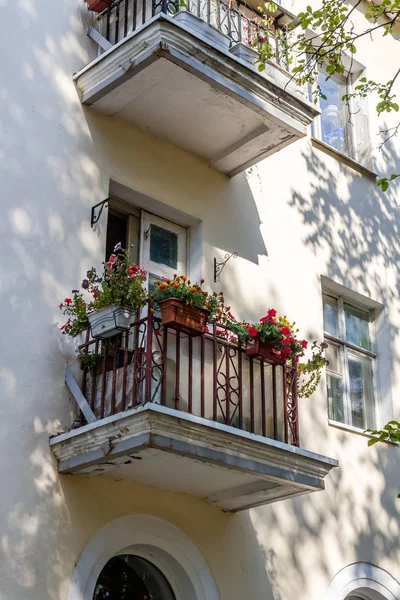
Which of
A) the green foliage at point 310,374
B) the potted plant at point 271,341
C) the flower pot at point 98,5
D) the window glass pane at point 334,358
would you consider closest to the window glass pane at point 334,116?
the window glass pane at point 334,358

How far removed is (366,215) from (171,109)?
12.5 ft

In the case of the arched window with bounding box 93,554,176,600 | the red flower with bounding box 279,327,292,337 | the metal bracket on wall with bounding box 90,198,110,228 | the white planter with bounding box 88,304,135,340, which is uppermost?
the metal bracket on wall with bounding box 90,198,110,228

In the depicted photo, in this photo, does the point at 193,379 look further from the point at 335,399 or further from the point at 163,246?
the point at 335,399

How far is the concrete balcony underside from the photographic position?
22.8 feet

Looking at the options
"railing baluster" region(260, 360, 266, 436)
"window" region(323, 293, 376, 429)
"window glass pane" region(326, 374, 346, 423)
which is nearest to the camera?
"railing baluster" region(260, 360, 266, 436)

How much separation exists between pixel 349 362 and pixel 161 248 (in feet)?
9.55

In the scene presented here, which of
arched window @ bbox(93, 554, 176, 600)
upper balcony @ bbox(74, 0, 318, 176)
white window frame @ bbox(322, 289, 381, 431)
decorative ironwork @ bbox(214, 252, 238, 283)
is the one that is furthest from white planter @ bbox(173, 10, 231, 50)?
arched window @ bbox(93, 554, 176, 600)

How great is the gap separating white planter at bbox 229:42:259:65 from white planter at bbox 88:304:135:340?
319 centimetres

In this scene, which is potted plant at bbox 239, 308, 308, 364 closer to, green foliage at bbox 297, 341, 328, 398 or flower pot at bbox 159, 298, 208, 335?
flower pot at bbox 159, 298, 208, 335

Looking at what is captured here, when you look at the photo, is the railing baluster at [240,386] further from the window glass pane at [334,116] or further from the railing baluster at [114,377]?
the window glass pane at [334,116]

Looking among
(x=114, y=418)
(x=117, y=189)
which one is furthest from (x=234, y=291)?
(x=114, y=418)

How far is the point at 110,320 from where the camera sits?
7.44 m

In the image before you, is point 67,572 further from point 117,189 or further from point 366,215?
point 366,215

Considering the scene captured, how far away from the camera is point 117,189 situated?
29.7ft
